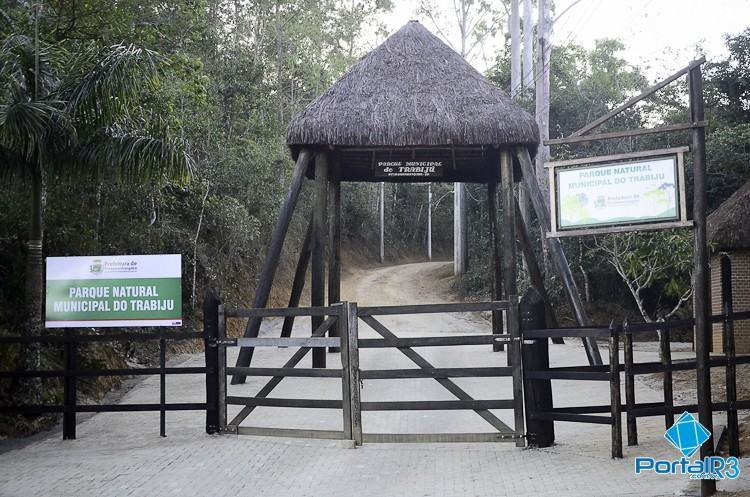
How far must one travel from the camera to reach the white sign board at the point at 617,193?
7.02 meters

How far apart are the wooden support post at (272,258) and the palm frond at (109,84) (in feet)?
13.2

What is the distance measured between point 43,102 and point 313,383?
656 centimetres

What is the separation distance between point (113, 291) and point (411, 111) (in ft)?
23.3

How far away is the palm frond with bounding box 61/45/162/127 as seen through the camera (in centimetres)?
1106

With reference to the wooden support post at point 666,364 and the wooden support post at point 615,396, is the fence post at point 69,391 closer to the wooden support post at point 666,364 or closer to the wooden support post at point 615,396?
the wooden support post at point 615,396

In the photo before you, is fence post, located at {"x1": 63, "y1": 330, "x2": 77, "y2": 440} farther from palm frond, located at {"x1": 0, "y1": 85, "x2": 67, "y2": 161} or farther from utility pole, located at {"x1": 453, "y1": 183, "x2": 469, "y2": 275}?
utility pole, located at {"x1": 453, "y1": 183, "x2": 469, "y2": 275}

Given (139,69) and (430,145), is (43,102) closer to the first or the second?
(139,69)

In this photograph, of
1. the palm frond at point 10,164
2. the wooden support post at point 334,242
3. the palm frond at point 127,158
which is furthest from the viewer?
the wooden support post at point 334,242

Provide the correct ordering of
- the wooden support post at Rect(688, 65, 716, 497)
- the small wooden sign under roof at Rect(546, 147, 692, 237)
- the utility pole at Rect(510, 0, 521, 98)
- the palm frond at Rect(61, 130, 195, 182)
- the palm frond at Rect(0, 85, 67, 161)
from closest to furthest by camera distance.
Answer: the wooden support post at Rect(688, 65, 716, 497) → the small wooden sign under roof at Rect(546, 147, 692, 237) → the palm frond at Rect(0, 85, 67, 161) → the palm frond at Rect(61, 130, 195, 182) → the utility pole at Rect(510, 0, 521, 98)

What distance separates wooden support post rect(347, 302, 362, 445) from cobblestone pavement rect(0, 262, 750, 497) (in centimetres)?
20

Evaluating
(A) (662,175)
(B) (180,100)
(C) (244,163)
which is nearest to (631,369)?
(A) (662,175)

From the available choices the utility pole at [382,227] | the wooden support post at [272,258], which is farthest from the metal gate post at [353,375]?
the utility pole at [382,227]

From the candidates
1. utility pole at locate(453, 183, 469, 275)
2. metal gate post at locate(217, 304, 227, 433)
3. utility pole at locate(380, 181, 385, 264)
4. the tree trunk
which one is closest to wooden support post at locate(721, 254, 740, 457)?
metal gate post at locate(217, 304, 227, 433)

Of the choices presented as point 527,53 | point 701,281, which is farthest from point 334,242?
point 527,53
